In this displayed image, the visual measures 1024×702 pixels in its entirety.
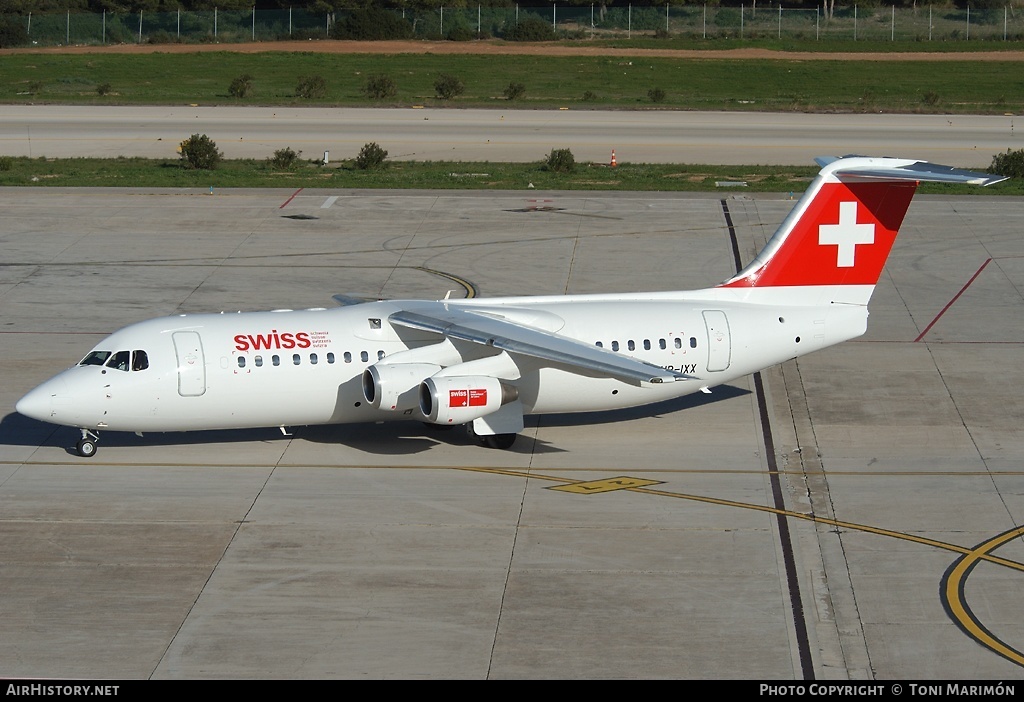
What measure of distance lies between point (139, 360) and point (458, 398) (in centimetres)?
607

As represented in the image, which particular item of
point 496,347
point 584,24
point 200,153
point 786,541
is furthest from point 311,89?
point 786,541

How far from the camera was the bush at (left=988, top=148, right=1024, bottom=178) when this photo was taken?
184 ft

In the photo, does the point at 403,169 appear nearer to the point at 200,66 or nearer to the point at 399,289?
the point at 399,289

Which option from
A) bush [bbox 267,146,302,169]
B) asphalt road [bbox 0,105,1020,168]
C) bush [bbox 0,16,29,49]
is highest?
bush [bbox 0,16,29,49]

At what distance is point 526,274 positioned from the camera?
39562 millimetres

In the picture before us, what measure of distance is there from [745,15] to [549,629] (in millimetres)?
106030

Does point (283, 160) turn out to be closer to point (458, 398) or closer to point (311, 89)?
point (311, 89)

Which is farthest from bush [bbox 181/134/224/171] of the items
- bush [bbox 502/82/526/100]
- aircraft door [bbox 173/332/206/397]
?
aircraft door [bbox 173/332/206/397]

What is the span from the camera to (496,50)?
4139 inches

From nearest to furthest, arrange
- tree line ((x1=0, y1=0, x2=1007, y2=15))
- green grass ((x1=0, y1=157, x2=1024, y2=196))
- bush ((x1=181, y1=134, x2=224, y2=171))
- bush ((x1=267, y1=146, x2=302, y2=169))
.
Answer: green grass ((x1=0, y1=157, x2=1024, y2=196)) → bush ((x1=181, y1=134, x2=224, y2=171)) → bush ((x1=267, y1=146, x2=302, y2=169)) → tree line ((x1=0, y1=0, x2=1007, y2=15))

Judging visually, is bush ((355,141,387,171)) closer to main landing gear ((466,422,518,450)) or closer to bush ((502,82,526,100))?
bush ((502,82,526,100))

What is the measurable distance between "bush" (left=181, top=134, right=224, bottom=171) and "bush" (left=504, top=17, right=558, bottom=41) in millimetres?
57860

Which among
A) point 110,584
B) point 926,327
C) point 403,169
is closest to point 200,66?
point 403,169

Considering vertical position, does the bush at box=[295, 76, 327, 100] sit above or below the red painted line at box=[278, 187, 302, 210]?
above
